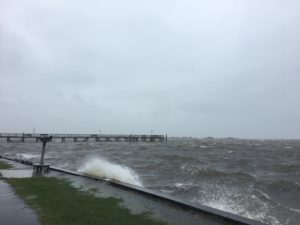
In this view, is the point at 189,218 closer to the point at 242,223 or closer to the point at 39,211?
the point at 242,223

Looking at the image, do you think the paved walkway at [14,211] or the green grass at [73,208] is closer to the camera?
the paved walkway at [14,211]

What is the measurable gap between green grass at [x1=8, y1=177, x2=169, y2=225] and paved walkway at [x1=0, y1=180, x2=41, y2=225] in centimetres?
17

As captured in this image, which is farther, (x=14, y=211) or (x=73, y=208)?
(x=73, y=208)

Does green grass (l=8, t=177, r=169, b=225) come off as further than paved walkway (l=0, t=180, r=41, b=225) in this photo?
Yes

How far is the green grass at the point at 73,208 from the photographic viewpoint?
21.8 feet

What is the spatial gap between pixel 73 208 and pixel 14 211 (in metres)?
1.25

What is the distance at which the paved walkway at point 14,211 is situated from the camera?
6.39 metres

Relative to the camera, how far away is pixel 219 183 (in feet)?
52.6

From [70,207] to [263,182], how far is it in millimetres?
11928

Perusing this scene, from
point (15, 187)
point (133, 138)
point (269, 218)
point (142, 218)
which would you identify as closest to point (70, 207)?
point (142, 218)

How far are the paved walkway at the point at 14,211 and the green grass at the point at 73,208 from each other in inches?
6.5

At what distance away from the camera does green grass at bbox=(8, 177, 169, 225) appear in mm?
6652

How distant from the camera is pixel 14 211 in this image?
7188 mm

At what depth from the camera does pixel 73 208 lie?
764 centimetres
